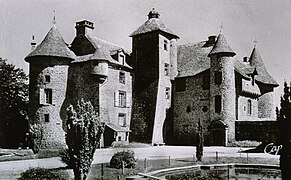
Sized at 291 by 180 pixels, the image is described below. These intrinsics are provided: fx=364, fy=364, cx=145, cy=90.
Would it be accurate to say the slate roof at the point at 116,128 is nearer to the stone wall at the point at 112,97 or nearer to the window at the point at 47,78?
the stone wall at the point at 112,97

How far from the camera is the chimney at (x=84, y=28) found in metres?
31.8

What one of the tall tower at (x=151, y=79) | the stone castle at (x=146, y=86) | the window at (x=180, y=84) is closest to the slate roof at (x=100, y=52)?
the stone castle at (x=146, y=86)

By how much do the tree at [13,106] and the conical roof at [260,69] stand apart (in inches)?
884

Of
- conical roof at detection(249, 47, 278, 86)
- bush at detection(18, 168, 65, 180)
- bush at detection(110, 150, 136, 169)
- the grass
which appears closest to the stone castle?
conical roof at detection(249, 47, 278, 86)

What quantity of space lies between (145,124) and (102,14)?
1834 centimetres

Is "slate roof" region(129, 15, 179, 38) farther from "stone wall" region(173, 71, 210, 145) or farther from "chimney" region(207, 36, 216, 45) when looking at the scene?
"stone wall" region(173, 71, 210, 145)

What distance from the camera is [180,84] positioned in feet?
110

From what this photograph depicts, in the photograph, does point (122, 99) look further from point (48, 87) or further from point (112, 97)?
point (48, 87)

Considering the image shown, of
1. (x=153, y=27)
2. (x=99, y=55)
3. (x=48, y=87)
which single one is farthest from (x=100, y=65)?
(x=153, y=27)

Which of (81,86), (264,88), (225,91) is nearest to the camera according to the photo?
(81,86)

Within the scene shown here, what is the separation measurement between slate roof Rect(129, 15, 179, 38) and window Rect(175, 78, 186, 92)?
4.13 metres

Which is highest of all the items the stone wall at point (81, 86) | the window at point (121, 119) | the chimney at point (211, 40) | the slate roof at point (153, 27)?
the slate roof at point (153, 27)

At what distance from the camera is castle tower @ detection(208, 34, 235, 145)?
3058 cm

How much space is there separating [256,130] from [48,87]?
680 inches
